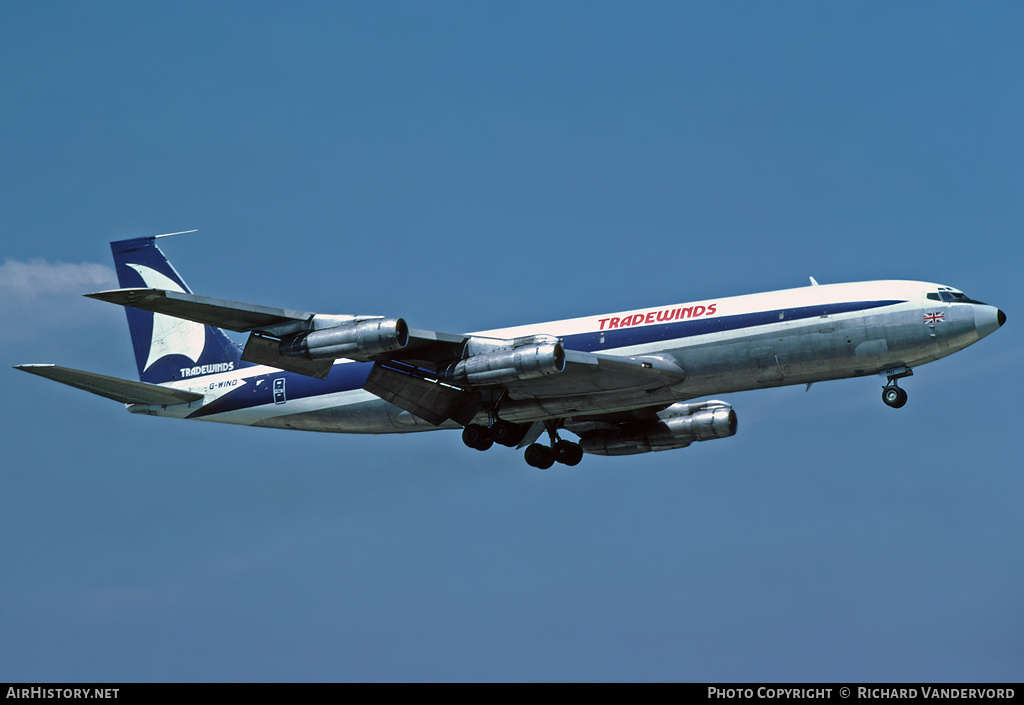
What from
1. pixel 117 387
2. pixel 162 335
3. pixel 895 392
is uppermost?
pixel 162 335

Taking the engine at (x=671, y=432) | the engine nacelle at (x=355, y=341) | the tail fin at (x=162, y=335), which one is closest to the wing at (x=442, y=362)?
the engine nacelle at (x=355, y=341)

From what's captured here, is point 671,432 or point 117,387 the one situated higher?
point 117,387

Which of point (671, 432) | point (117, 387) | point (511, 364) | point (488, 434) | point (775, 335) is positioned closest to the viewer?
point (511, 364)

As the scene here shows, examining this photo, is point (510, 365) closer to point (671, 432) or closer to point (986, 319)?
A: point (671, 432)

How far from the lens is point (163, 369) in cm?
5259

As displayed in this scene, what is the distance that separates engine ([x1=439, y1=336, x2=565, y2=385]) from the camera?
1614 inches

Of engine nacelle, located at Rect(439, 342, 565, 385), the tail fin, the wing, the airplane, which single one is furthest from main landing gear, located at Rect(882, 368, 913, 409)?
the tail fin

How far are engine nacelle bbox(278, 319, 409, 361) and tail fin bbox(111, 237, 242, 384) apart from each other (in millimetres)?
10579

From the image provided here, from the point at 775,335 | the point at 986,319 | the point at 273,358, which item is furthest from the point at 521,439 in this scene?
the point at 986,319

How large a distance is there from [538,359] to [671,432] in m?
11.8

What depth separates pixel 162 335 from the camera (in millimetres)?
53125

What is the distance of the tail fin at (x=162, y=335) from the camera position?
168 ft
